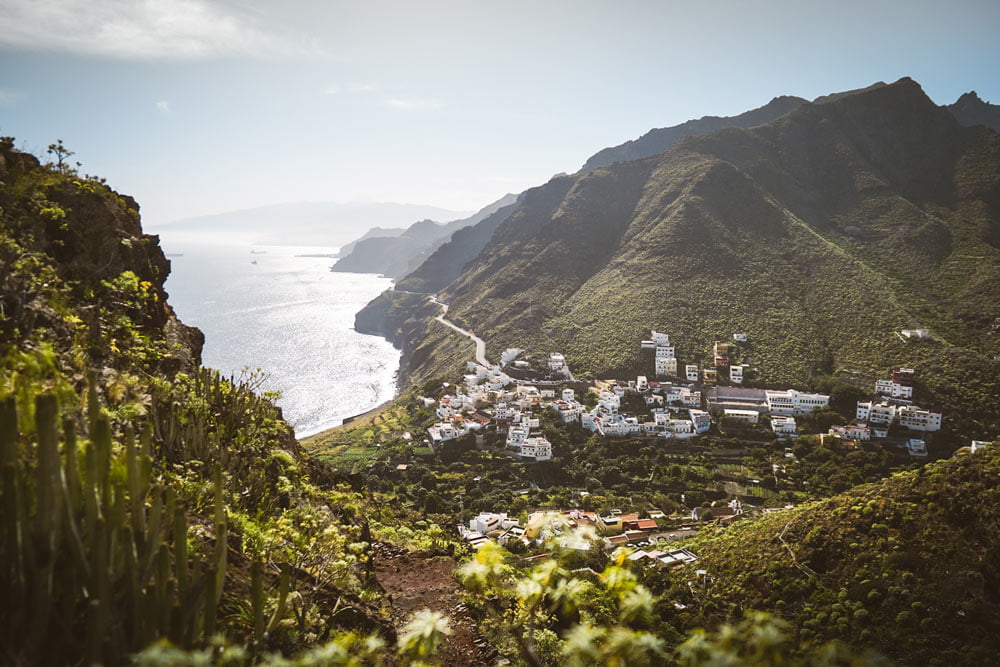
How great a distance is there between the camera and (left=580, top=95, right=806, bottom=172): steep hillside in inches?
4358

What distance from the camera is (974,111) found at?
111938 mm

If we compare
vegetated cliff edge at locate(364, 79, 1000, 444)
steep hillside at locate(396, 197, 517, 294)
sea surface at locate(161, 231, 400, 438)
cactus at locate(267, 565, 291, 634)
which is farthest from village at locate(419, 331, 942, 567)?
steep hillside at locate(396, 197, 517, 294)

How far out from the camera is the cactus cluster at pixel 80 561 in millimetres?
3178

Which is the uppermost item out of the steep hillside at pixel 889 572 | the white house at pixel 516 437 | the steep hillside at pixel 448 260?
the steep hillside at pixel 448 260

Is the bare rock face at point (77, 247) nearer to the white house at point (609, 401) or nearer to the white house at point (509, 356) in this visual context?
the white house at point (609, 401)

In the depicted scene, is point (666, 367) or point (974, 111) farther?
point (974, 111)

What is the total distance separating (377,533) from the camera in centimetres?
1278

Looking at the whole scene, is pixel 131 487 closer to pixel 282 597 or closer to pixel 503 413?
pixel 282 597

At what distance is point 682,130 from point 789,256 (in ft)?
258

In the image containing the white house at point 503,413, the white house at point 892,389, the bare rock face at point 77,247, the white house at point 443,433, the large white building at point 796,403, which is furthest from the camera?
the white house at point 503,413

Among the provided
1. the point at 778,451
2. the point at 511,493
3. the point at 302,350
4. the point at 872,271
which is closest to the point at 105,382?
the point at 511,493

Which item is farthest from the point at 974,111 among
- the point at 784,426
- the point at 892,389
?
the point at 784,426

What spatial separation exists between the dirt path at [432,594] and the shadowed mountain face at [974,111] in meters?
152

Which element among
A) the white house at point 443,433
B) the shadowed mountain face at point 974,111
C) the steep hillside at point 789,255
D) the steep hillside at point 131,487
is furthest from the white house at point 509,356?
the shadowed mountain face at point 974,111
